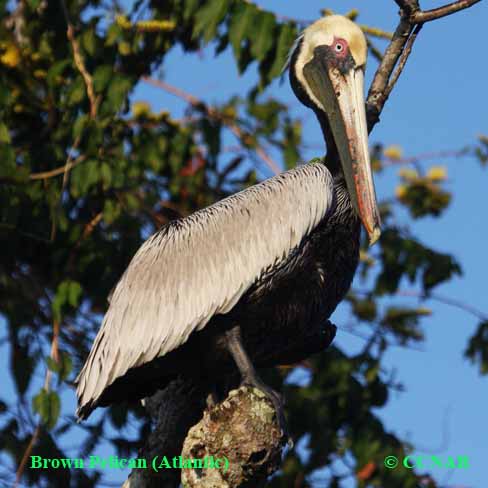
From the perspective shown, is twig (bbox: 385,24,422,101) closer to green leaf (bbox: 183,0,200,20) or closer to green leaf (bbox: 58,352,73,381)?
green leaf (bbox: 183,0,200,20)

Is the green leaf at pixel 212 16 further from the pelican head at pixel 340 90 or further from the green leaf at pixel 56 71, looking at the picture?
the green leaf at pixel 56 71

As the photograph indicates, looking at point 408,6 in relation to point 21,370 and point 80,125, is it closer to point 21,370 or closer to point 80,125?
point 80,125

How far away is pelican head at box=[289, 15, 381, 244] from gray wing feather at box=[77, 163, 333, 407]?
0.44 ft

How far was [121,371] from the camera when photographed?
514 cm

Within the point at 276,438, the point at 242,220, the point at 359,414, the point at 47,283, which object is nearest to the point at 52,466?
the point at 47,283

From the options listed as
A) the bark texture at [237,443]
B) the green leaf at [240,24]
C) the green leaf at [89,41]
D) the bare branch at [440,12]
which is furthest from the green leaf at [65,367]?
the bare branch at [440,12]

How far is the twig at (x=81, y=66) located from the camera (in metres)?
7.09

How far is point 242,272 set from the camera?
531cm

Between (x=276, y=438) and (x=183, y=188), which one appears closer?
(x=276, y=438)

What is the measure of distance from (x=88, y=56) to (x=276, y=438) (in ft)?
11.9

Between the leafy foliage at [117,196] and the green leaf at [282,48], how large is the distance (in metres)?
0.01

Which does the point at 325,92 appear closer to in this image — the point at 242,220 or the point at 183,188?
the point at 242,220

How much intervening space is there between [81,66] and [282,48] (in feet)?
3.98

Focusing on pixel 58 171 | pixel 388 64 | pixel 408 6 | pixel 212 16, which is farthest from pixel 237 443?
pixel 58 171
